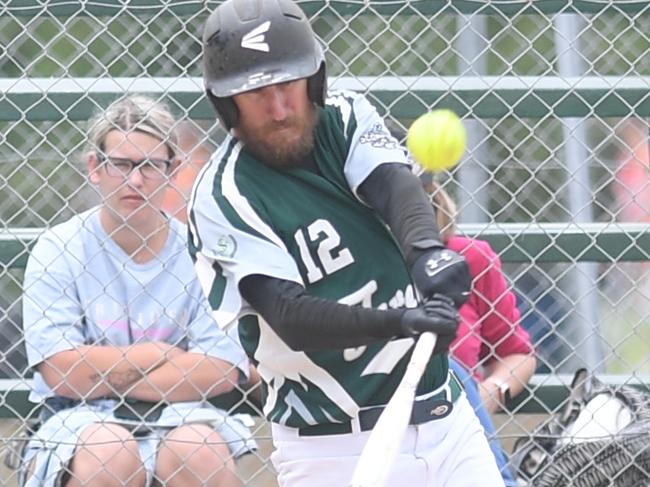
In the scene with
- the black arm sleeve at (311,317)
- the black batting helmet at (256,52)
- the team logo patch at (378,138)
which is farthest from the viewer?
the team logo patch at (378,138)

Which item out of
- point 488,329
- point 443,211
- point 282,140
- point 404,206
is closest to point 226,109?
point 282,140

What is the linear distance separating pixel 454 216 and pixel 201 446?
995mm

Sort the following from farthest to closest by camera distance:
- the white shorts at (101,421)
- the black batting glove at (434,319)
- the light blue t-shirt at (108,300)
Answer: the light blue t-shirt at (108,300)
the white shorts at (101,421)
the black batting glove at (434,319)

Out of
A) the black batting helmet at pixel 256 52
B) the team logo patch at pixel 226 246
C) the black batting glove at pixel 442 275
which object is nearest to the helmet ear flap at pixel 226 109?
the black batting helmet at pixel 256 52

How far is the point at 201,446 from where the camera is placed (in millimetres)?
3998

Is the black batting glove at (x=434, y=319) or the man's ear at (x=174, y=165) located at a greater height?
the man's ear at (x=174, y=165)

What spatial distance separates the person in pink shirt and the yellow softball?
107cm

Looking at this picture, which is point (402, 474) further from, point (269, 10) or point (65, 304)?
point (65, 304)

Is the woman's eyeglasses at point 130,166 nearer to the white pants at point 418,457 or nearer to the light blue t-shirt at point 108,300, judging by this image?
the light blue t-shirt at point 108,300

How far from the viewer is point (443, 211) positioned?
4.25m

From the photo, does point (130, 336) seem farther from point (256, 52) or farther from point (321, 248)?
point (256, 52)

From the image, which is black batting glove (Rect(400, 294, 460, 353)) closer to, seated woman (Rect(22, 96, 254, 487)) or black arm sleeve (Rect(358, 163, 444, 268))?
black arm sleeve (Rect(358, 163, 444, 268))

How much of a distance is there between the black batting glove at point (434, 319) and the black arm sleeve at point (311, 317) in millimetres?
33

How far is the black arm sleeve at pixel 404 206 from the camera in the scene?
9.35 feet
